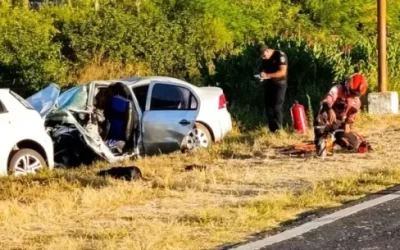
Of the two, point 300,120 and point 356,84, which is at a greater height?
point 356,84

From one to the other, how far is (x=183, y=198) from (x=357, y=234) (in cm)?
225

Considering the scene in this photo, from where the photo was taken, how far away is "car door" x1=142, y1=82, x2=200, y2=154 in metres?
14.3

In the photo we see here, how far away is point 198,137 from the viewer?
→ 15.0 metres

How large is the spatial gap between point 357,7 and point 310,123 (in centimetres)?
3043

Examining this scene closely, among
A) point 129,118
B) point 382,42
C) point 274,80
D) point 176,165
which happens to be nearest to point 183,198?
point 176,165

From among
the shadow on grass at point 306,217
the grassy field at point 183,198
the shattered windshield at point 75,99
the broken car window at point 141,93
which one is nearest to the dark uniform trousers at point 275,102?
the broken car window at point 141,93

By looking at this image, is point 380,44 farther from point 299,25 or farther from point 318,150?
point 299,25

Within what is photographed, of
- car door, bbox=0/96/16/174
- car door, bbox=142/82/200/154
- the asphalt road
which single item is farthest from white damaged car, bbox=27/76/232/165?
the asphalt road

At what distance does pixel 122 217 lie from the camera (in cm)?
843

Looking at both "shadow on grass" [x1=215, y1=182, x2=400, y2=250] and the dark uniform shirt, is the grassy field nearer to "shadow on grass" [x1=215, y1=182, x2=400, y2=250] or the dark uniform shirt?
"shadow on grass" [x1=215, y1=182, x2=400, y2=250]

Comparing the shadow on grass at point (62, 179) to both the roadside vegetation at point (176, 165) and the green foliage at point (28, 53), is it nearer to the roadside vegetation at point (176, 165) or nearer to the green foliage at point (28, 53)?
the roadside vegetation at point (176, 165)

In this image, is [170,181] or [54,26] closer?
[170,181]

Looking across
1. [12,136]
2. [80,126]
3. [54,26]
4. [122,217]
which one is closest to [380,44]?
[80,126]

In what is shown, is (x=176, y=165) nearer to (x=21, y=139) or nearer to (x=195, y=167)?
(x=195, y=167)
